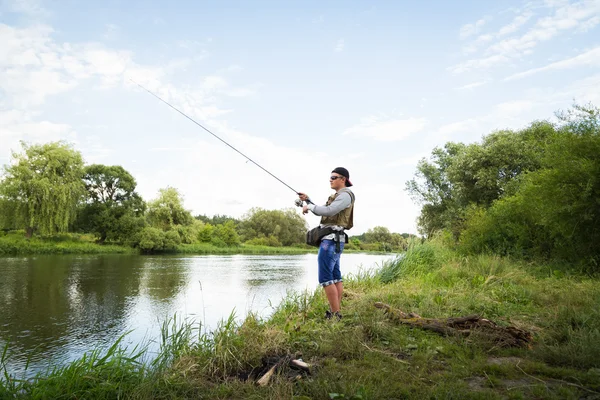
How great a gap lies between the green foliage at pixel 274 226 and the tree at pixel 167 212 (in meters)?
20.5

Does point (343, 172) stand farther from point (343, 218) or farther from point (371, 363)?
point (371, 363)

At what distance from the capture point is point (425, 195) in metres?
28.9

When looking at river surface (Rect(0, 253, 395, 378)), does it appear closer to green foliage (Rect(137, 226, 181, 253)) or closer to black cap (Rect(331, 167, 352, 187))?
black cap (Rect(331, 167, 352, 187))

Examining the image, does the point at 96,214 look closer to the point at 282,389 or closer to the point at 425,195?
the point at 425,195

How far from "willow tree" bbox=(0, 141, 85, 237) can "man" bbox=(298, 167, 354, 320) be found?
28.0m

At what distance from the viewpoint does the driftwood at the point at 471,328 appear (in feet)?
11.6

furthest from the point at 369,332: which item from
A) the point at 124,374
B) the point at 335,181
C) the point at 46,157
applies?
the point at 46,157

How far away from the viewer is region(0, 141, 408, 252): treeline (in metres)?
26.4

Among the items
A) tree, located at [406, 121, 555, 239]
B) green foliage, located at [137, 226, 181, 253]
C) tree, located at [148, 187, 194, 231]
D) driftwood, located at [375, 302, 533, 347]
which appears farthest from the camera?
tree, located at [148, 187, 194, 231]

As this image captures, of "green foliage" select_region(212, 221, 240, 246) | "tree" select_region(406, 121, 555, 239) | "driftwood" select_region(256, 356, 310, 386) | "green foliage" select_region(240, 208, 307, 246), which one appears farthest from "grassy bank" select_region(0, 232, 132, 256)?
"green foliage" select_region(240, 208, 307, 246)

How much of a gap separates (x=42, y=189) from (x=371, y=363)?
1170 inches

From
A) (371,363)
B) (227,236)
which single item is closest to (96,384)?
(371,363)

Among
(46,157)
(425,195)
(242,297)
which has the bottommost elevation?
(242,297)

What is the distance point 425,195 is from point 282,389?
28.1 meters
